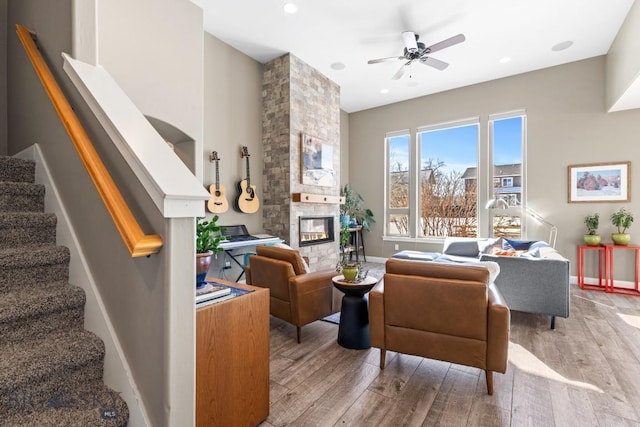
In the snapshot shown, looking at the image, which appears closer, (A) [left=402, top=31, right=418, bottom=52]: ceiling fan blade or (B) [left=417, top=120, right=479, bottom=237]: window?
(A) [left=402, top=31, right=418, bottom=52]: ceiling fan blade

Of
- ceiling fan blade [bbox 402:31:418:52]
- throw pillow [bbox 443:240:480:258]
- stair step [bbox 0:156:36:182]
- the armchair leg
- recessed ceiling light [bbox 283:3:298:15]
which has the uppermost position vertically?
recessed ceiling light [bbox 283:3:298:15]

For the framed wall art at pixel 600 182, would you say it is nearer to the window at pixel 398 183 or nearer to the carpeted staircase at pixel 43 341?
the window at pixel 398 183

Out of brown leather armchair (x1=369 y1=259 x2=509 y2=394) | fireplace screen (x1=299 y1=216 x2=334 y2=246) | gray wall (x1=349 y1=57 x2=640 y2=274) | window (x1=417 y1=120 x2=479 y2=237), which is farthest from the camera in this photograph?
window (x1=417 y1=120 x2=479 y2=237)

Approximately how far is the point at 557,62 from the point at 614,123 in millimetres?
1290

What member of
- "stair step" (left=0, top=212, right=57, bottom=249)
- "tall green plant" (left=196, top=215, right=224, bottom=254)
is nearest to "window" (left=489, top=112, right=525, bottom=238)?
"tall green plant" (left=196, top=215, right=224, bottom=254)

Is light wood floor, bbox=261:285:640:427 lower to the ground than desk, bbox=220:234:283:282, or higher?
lower

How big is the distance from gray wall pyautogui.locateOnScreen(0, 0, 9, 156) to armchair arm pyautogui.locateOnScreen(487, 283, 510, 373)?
13.6 ft

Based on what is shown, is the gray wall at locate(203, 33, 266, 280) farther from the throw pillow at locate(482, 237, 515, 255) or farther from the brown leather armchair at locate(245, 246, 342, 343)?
the throw pillow at locate(482, 237, 515, 255)

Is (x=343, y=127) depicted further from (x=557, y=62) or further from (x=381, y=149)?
(x=557, y=62)

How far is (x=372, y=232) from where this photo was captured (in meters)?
7.07

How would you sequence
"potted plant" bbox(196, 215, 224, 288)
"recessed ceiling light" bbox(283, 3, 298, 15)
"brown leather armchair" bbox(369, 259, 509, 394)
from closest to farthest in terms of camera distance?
"potted plant" bbox(196, 215, 224, 288), "brown leather armchair" bbox(369, 259, 509, 394), "recessed ceiling light" bbox(283, 3, 298, 15)

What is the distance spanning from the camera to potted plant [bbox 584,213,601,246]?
4.56 m

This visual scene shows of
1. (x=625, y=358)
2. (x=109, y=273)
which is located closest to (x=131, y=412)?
(x=109, y=273)

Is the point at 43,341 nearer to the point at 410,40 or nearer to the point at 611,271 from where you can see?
the point at 410,40
